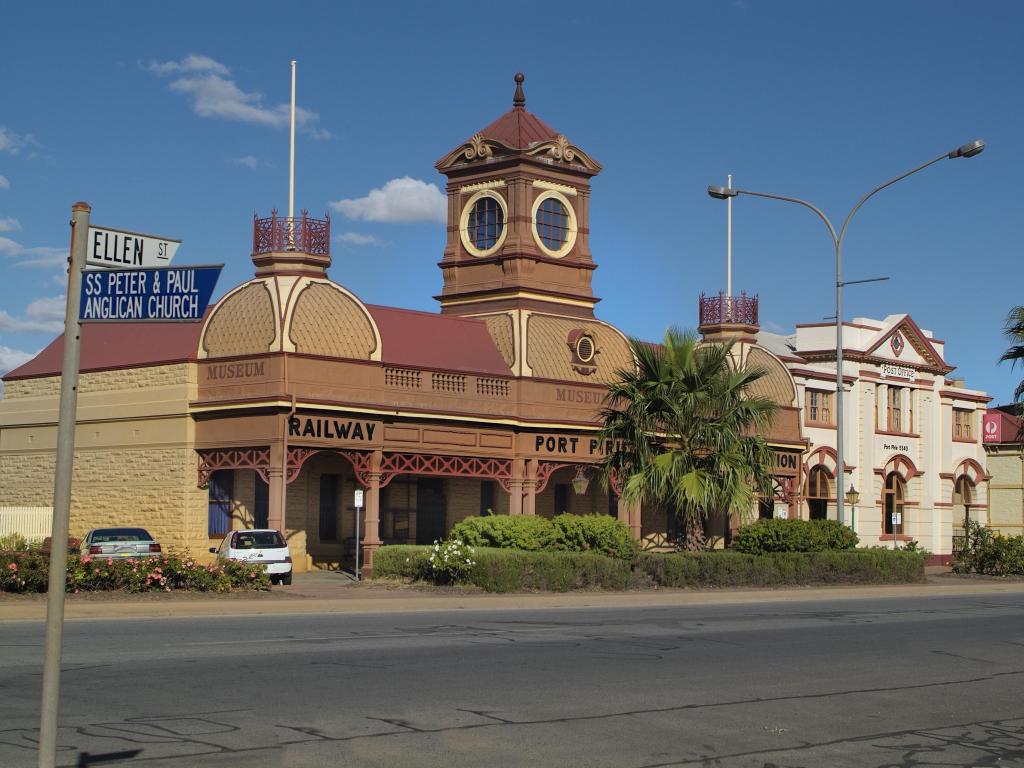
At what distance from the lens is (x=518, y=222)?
139 feet

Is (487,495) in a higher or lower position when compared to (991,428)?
lower

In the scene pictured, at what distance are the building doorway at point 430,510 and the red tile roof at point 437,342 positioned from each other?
3990 millimetres

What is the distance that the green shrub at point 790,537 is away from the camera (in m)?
36.1

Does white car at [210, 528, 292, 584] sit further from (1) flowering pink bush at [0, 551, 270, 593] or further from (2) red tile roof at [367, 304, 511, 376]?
(2) red tile roof at [367, 304, 511, 376]

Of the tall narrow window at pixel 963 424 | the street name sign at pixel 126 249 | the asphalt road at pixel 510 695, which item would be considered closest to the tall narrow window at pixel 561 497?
the asphalt road at pixel 510 695

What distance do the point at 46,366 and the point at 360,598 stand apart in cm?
1994

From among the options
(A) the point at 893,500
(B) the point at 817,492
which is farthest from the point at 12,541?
(A) the point at 893,500

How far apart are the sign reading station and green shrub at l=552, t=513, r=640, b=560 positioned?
2528 centimetres

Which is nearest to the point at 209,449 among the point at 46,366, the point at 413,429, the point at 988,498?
the point at 413,429

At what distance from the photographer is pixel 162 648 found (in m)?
16.3

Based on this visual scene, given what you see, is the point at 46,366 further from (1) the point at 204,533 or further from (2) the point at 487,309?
(2) the point at 487,309

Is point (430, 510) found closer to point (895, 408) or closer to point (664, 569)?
point (664, 569)

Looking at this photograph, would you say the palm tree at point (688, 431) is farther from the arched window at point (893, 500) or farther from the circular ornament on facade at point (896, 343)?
the arched window at point (893, 500)

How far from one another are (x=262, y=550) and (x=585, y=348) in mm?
14522
